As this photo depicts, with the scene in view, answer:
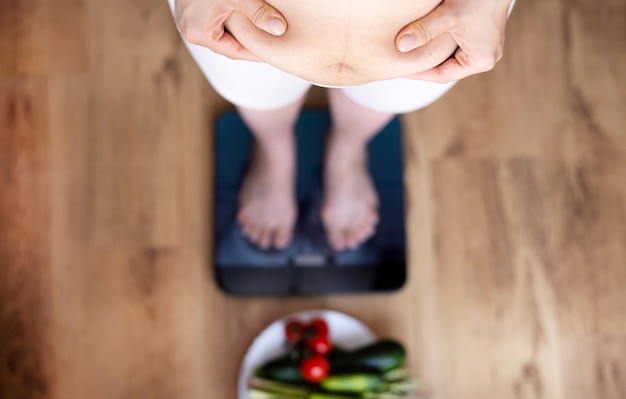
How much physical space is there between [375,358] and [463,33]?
646 mm

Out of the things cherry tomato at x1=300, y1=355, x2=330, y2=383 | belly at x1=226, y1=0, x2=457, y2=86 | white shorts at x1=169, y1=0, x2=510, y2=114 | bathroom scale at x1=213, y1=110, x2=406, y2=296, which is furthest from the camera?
bathroom scale at x1=213, y1=110, x2=406, y2=296

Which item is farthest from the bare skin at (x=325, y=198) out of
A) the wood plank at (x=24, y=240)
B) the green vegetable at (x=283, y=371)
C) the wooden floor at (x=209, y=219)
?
the wood plank at (x=24, y=240)

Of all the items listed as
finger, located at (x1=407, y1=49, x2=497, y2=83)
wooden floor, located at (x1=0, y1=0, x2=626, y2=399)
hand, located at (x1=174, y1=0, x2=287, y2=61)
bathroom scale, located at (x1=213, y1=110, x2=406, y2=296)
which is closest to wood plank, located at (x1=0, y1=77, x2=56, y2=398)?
wooden floor, located at (x1=0, y1=0, x2=626, y2=399)

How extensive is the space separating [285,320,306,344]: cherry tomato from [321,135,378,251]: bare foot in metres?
0.16

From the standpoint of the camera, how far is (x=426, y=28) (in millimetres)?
459

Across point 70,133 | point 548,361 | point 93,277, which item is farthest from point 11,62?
point 548,361

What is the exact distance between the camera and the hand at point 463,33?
46 centimetres

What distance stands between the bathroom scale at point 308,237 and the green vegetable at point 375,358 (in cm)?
11

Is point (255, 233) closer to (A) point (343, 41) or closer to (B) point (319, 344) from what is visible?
(B) point (319, 344)

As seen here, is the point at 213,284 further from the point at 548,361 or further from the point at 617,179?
the point at 617,179

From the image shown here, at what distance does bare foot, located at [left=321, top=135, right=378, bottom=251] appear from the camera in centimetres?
102

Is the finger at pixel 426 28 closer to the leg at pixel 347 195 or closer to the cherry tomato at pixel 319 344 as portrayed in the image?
the leg at pixel 347 195

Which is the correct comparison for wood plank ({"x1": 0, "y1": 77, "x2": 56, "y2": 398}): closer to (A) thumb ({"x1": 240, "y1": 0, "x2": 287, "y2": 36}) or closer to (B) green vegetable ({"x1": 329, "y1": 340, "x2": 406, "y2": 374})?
(B) green vegetable ({"x1": 329, "y1": 340, "x2": 406, "y2": 374})

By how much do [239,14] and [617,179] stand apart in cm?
94
